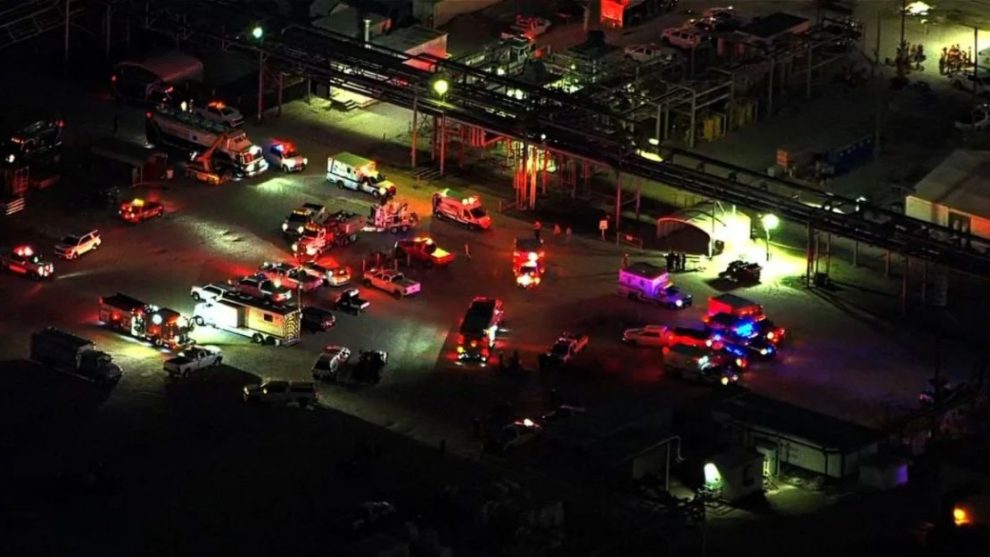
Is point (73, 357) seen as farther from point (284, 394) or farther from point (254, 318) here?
point (284, 394)

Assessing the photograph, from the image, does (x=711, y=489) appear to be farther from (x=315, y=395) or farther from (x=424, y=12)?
(x=424, y=12)

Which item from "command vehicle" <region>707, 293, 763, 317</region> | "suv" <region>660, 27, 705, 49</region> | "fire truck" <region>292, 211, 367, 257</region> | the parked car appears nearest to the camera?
the parked car

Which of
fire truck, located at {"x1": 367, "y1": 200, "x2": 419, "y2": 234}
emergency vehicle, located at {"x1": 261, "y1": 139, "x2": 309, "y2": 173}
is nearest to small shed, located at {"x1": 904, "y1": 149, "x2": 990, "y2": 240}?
fire truck, located at {"x1": 367, "y1": 200, "x2": 419, "y2": 234}

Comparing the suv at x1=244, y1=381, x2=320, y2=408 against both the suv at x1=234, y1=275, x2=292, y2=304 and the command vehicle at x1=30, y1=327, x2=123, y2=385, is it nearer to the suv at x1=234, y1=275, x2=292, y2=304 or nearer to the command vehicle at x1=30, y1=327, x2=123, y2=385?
the command vehicle at x1=30, y1=327, x2=123, y2=385

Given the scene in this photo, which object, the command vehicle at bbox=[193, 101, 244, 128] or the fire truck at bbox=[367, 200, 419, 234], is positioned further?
the command vehicle at bbox=[193, 101, 244, 128]

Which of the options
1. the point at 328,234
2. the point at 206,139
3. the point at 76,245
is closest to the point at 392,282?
the point at 328,234

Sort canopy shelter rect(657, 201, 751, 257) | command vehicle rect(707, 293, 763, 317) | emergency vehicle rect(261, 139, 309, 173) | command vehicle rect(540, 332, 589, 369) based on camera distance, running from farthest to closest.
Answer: emergency vehicle rect(261, 139, 309, 173)
canopy shelter rect(657, 201, 751, 257)
command vehicle rect(707, 293, 763, 317)
command vehicle rect(540, 332, 589, 369)

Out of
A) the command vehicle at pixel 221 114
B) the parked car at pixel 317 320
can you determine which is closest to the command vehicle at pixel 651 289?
the parked car at pixel 317 320
